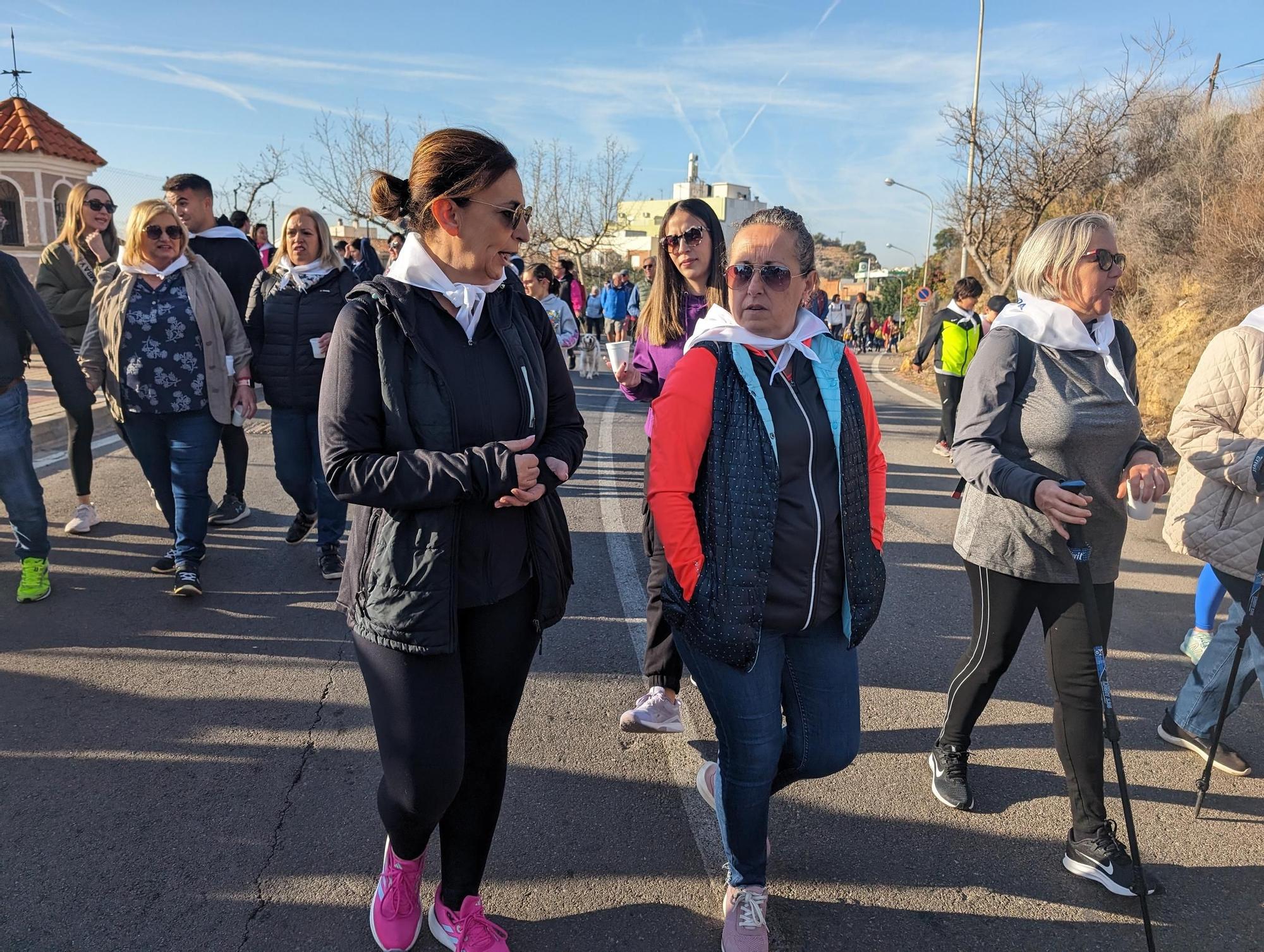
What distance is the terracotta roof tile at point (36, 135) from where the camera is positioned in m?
19.0

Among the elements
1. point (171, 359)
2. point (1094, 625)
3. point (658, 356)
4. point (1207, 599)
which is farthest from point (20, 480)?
point (1207, 599)

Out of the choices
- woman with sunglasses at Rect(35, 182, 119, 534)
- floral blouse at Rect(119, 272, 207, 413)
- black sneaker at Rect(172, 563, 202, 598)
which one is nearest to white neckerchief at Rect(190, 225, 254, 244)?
woman with sunglasses at Rect(35, 182, 119, 534)

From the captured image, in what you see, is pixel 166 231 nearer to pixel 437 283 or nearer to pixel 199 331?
pixel 199 331

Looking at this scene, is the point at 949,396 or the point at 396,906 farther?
the point at 949,396

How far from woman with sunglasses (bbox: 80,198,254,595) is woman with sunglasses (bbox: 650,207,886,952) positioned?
3685 mm

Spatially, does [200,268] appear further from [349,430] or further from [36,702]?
[349,430]

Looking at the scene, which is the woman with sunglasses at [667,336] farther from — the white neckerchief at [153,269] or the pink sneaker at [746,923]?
the white neckerchief at [153,269]

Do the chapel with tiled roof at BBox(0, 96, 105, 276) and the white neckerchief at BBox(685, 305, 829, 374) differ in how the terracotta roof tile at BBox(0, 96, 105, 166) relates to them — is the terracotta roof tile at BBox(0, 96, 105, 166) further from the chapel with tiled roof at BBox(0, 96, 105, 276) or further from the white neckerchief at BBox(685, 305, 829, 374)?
the white neckerchief at BBox(685, 305, 829, 374)

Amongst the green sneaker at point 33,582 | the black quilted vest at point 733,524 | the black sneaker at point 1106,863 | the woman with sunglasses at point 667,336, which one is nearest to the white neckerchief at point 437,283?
the black quilted vest at point 733,524

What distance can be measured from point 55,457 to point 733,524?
Answer: 8200mm

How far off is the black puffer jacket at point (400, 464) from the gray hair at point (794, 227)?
1026 mm

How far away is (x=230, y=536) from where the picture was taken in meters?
6.19

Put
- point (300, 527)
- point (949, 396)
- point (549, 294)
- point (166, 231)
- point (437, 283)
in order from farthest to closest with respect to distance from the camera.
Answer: point (549, 294)
point (949, 396)
point (300, 527)
point (166, 231)
point (437, 283)

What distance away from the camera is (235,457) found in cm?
634
